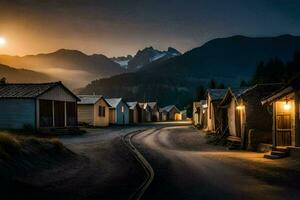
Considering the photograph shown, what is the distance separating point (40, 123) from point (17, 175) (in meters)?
26.5

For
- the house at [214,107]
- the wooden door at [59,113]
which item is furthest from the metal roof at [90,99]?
the house at [214,107]

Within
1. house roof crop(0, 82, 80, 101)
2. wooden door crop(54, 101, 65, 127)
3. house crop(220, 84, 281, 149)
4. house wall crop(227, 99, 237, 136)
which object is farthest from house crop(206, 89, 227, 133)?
house roof crop(0, 82, 80, 101)

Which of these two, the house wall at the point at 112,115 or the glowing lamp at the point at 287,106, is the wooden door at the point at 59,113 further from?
the house wall at the point at 112,115

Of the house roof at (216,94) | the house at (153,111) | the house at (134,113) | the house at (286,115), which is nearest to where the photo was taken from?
the house at (286,115)

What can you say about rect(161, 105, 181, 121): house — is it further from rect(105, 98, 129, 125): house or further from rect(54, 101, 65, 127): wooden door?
rect(54, 101, 65, 127): wooden door

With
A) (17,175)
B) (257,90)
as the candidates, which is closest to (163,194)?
(17,175)

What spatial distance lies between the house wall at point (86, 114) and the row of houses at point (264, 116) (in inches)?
937

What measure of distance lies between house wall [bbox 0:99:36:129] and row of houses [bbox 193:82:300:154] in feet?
58.5

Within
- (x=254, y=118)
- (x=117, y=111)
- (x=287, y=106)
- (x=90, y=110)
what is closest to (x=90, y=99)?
(x=90, y=110)

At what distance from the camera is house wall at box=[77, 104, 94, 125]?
5869 cm

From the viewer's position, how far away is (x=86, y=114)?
59.0 meters

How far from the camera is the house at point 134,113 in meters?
85.0

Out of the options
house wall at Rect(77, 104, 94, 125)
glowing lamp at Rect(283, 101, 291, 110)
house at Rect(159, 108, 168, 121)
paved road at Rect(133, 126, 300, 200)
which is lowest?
house at Rect(159, 108, 168, 121)

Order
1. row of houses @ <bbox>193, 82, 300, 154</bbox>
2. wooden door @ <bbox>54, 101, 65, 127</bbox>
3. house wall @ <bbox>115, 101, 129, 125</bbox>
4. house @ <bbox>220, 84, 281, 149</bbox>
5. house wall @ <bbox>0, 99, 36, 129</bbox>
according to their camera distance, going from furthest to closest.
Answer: house wall @ <bbox>115, 101, 129, 125</bbox>, wooden door @ <bbox>54, 101, 65, 127</bbox>, house wall @ <bbox>0, 99, 36, 129</bbox>, house @ <bbox>220, 84, 281, 149</bbox>, row of houses @ <bbox>193, 82, 300, 154</bbox>
